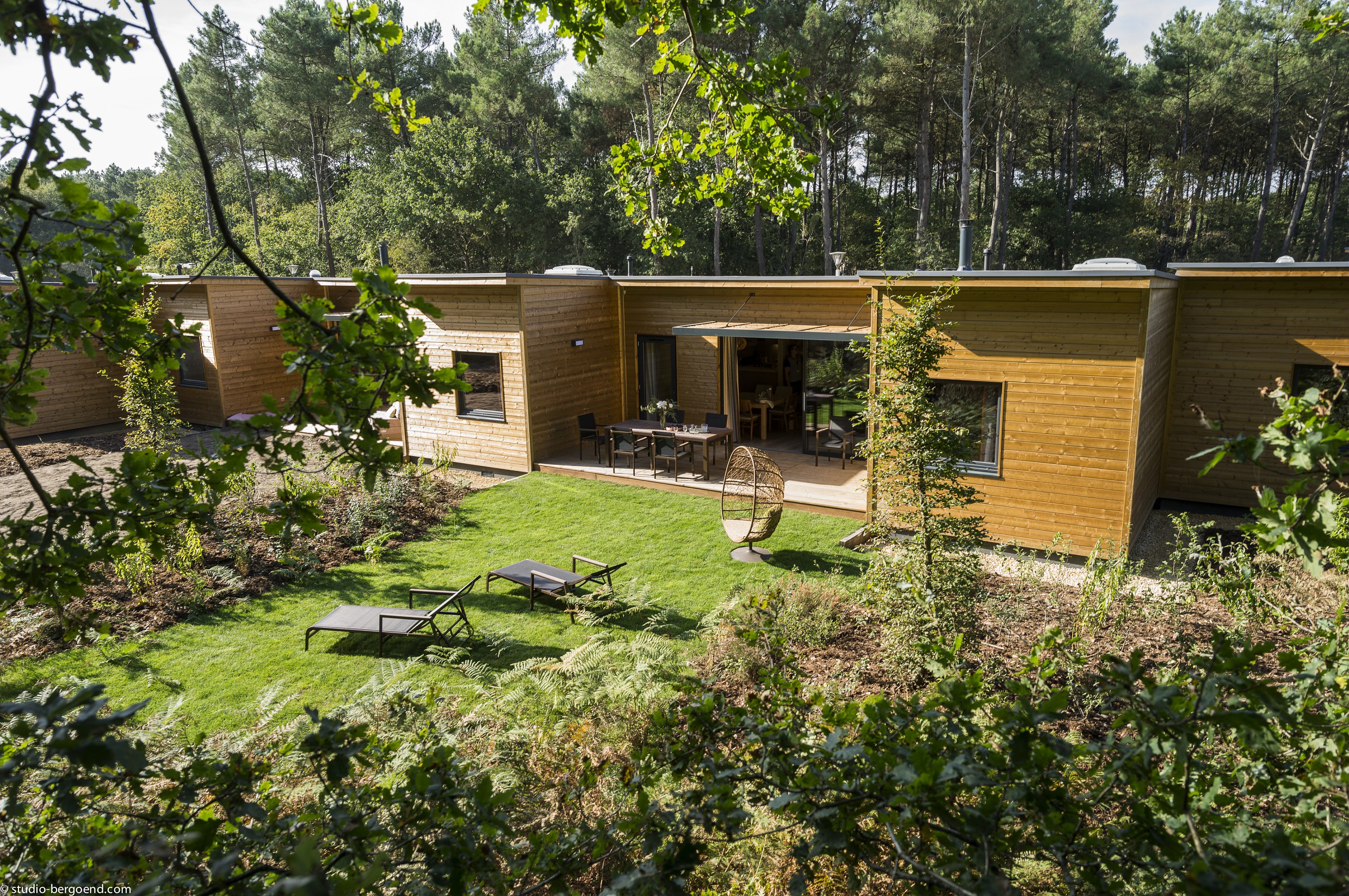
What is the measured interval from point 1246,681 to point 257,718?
6708mm

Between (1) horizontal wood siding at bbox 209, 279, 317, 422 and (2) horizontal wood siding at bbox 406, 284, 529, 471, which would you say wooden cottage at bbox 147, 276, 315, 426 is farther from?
(2) horizontal wood siding at bbox 406, 284, 529, 471

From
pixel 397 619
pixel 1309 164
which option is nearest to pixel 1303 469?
pixel 397 619

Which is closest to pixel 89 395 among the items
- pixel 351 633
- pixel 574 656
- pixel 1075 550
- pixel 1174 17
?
pixel 351 633

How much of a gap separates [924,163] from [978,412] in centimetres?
2430

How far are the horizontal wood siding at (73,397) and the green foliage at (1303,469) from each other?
22043 millimetres

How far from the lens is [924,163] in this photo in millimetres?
31094

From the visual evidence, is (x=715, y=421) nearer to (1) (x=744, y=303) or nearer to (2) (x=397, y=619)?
(1) (x=744, y=303)

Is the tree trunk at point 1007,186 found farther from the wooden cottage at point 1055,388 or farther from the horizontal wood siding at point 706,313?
the wooden cottage at point 1055,388

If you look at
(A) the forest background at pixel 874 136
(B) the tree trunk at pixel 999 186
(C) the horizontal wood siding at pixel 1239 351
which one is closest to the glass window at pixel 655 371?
(C) the horizontal wood siding at pixel 1239 351

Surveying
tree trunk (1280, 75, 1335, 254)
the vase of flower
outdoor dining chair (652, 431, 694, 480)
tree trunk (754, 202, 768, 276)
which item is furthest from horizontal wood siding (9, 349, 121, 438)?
tree trunk (1280, 75, 1335, 254)

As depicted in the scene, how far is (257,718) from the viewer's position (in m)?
6.35

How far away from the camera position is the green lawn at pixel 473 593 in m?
7.16

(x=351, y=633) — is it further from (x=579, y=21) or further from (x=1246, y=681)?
(x=1246, y=681)

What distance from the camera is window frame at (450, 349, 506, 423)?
46.8 ft
